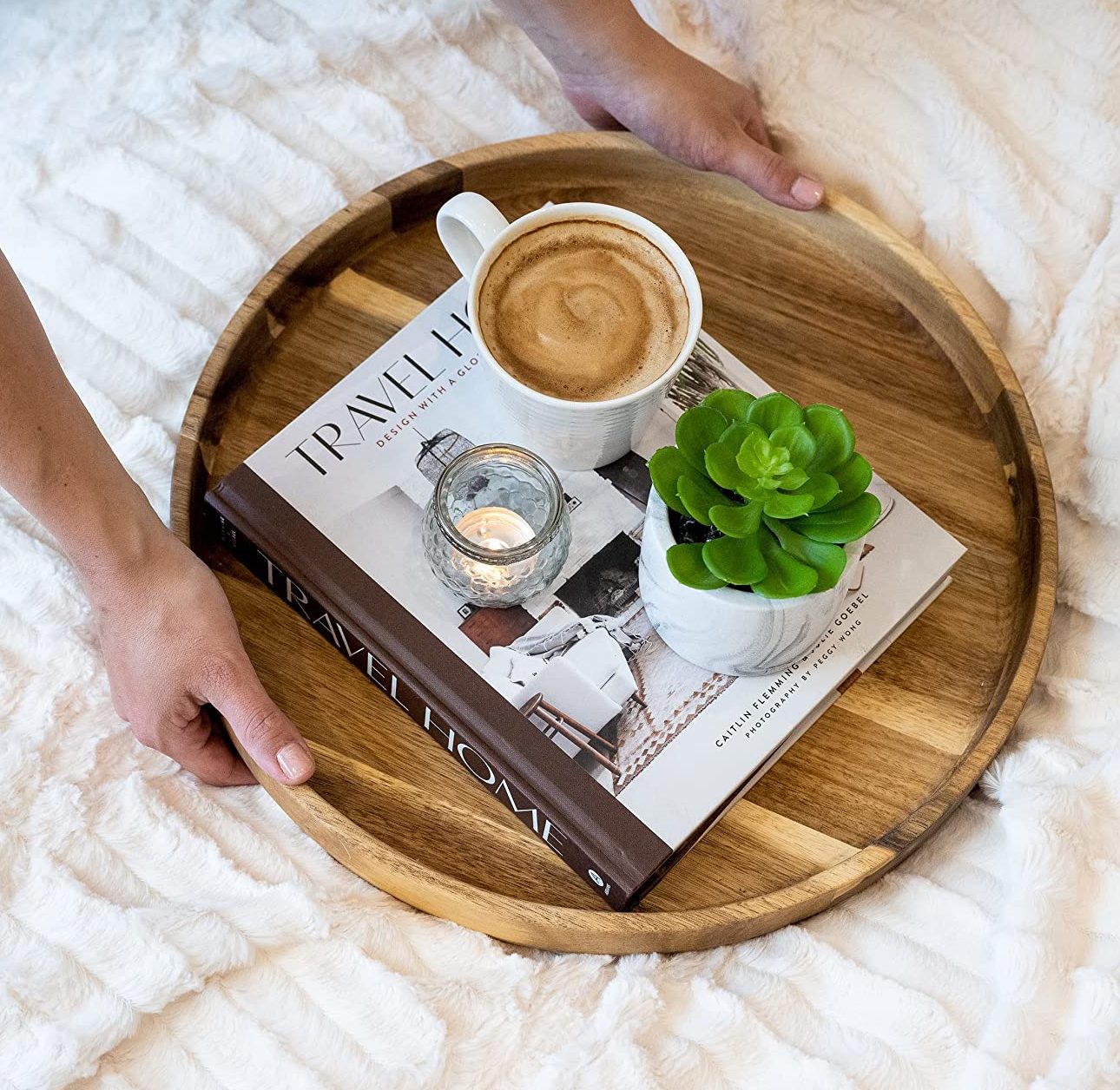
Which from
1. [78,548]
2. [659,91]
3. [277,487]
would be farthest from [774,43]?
[78,548]

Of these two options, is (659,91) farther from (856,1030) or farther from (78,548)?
(856,1030)

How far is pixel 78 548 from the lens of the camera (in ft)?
2.41

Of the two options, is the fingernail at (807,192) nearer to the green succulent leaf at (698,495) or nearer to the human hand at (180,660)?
the green succulent leaf at (698,495)

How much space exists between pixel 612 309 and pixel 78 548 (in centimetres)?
36

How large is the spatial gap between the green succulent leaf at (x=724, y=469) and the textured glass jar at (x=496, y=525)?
0.40ft

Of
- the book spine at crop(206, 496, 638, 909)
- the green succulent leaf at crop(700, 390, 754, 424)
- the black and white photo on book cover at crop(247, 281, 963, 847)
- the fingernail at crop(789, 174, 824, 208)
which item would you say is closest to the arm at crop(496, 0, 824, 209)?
the fingernail at crop(789, 174, 824, 208)

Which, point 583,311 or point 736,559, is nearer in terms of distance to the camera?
point 736,559

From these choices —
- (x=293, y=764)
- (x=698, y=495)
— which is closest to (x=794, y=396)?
(x=698, y=495)

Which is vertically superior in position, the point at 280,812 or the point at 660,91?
the point at 660,91

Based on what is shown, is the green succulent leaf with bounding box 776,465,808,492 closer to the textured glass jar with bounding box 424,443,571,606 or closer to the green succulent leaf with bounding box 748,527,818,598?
the green succulent leaf with bounding box 748,527,818,598

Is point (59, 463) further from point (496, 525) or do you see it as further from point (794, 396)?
point (794, 396)

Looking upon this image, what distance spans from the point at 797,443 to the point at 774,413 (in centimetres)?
2

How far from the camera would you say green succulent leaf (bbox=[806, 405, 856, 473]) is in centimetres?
64

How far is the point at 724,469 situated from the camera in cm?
63
